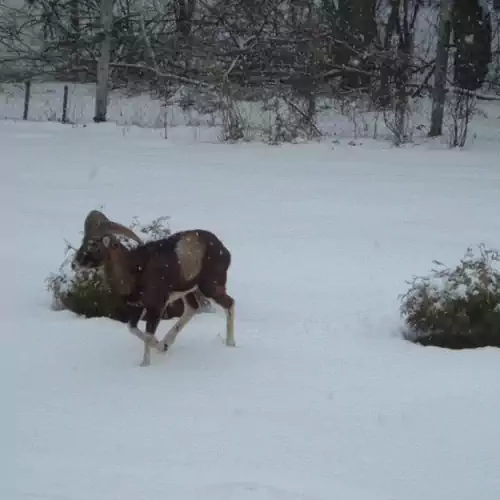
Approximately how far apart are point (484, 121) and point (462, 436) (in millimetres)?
20005

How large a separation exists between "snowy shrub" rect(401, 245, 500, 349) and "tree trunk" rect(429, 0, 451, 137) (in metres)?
14.1

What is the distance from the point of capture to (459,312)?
7066mm

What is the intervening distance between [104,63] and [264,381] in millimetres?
17032

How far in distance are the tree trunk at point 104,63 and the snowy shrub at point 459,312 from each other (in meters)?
15.8

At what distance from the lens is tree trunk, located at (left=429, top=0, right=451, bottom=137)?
20.8 m

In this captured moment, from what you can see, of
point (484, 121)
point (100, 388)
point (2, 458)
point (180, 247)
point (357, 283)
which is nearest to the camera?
point (2, 458)

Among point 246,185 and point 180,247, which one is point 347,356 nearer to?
point 180,247

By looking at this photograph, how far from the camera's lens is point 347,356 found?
6.67m

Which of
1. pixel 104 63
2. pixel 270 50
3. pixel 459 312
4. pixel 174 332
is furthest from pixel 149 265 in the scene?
pixel 270 50

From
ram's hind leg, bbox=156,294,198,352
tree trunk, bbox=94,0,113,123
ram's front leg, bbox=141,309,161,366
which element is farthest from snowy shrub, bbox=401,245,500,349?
tree trunk, bbox=94,0,113,123

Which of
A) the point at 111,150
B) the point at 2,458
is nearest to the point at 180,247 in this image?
the point at 2,458

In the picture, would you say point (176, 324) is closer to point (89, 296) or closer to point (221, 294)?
point (221, 294)

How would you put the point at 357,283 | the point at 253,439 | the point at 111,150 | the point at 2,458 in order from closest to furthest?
the point at 2,458 → the point at 253,439 → the point at 357,283 → the point at 111,150

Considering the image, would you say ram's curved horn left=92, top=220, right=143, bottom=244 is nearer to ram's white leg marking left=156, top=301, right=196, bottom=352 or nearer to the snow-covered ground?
ram's white leg marking left=156, top=301, right=196, bottom=352
